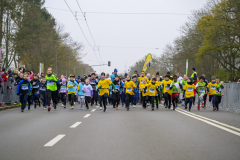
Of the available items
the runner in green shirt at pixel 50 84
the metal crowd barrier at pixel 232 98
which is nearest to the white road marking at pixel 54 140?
the runner in green shirt at pixel 50 84

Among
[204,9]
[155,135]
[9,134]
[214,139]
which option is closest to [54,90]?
[9,134]

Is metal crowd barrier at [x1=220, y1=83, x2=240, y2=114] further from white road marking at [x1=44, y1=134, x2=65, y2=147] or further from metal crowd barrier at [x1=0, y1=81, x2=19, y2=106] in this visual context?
metal crowd barrier at [x1=0, y1=81, x2=19, y2=106]

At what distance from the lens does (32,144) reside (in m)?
6.85

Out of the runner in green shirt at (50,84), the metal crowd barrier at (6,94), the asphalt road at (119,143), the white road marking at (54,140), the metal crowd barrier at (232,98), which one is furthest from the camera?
the metal crowd barrier at (6,94)

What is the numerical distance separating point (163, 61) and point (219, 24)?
81.4 ft

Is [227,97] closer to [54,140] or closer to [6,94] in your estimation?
[6,94]

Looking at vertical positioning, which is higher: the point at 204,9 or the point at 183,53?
the point at 204,9

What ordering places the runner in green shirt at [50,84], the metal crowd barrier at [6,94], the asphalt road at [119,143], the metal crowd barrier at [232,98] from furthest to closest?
1. the metal crowd barrier at [6,94]
2. the metal crowd barrier at [232,98]
3. the runner in green shirt at [50,84]
4. the asphalt road at [119,143]

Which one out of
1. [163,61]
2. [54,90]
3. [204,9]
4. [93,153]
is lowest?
[93,153]

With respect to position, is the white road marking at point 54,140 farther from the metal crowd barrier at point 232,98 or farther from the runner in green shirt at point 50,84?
the metal crowd barrier at point 232,98

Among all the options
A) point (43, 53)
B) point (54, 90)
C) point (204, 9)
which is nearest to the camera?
point (54, 90)

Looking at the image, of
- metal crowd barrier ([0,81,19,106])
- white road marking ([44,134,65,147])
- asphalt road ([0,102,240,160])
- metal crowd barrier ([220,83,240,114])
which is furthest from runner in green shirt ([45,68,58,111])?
metal crowd barrier ([220,83,240,114])

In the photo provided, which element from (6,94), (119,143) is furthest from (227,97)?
(119,143)

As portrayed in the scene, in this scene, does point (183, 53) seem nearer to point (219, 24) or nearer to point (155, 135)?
point (219, 24)
